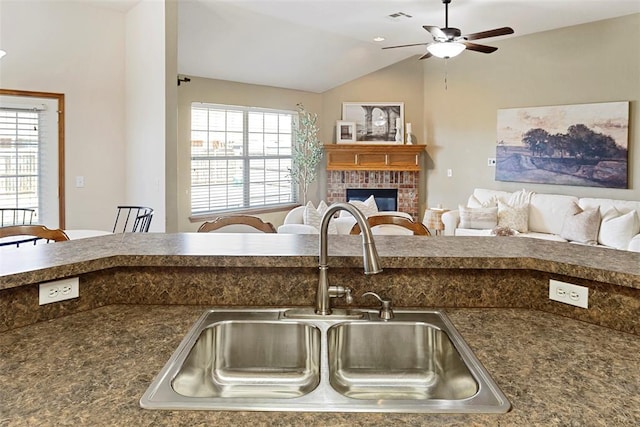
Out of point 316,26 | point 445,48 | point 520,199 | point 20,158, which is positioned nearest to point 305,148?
point 316,26

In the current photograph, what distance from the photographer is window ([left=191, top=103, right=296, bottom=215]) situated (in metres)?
6.98

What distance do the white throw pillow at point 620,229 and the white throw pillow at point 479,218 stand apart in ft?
4.06

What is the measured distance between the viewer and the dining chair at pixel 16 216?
4750 millimetres

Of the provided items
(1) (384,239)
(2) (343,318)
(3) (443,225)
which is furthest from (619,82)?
(2) (343,318)

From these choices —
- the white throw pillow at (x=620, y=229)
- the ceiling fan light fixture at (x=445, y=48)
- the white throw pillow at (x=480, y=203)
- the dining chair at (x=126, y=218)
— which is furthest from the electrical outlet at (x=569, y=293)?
the white throw pillow at (x=480, y=203)

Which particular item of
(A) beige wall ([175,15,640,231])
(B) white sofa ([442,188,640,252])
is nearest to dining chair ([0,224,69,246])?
(A) beige wall ([175,15,640,231])

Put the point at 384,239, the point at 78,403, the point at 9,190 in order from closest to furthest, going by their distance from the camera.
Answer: the point at 78,403
the point at 384,239
the point at 9,190

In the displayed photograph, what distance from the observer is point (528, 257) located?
1.59m

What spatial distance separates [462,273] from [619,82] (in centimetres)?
552

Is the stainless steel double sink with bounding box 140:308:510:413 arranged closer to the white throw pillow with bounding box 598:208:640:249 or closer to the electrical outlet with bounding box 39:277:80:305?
the electrical outlet with bounding box 39:277:80:305

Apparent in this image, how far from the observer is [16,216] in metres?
4.87

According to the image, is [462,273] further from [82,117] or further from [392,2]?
[82,117]

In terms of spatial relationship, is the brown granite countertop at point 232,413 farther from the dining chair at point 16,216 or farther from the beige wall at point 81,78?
the beige wall at point 81,78

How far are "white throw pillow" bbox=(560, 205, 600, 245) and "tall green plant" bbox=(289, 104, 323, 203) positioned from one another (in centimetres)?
388
